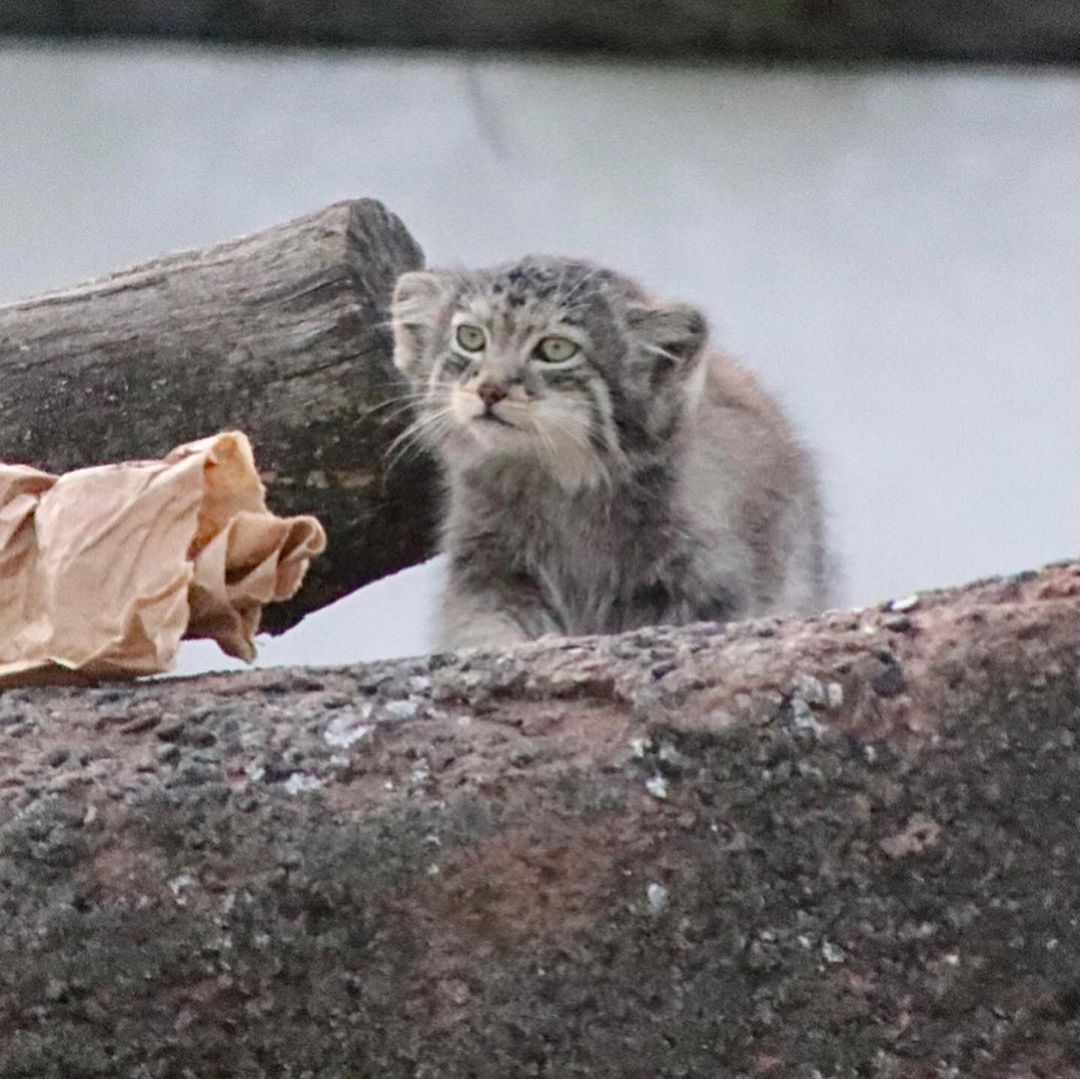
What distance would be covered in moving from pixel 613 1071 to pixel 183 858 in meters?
0.32

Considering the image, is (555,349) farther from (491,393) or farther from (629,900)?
(629,900)

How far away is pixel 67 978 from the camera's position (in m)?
1.24

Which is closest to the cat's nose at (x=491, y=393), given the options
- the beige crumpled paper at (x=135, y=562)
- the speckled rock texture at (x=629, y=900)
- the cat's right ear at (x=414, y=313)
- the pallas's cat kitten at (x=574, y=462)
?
the pallas's cat kitten at (x=574, y=462)

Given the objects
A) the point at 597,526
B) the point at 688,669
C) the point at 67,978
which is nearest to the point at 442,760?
the point at 688,669

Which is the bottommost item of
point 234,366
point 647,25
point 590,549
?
point 590,549

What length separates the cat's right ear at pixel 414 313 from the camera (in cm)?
216

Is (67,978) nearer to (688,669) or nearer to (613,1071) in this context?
(613,1071)

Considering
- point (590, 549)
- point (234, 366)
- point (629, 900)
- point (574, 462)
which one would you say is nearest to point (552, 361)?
point (574, 462)

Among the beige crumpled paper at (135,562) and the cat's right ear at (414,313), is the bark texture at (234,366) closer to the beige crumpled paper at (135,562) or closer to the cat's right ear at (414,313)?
the cat's right ear at (414,313)

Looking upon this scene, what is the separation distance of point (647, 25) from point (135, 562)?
4.36 ft

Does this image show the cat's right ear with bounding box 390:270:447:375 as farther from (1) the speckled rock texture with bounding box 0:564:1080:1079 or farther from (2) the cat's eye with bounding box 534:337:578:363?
(1) the speckled rock texture with bounding box 0:564:1080:1079

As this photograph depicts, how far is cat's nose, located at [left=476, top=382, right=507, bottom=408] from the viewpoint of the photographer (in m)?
2.10

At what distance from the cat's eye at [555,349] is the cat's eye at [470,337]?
0.07 metres

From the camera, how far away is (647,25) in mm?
2500
